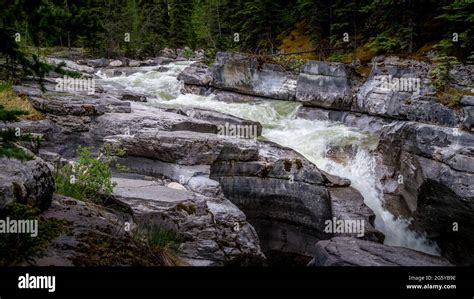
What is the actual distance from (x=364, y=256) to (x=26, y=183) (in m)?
5.62

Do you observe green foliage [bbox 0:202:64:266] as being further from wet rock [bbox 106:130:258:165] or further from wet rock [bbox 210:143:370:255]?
wet rock [bbox 210:143:370:255]

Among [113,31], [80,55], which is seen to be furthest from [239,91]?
[80,55]

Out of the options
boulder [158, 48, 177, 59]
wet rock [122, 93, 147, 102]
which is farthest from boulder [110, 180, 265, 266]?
boulder [158, 48, 177, 59]

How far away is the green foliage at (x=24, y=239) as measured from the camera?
449 cm

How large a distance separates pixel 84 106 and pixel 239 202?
588 centimetres

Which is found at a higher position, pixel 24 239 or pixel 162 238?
pixel 24 239

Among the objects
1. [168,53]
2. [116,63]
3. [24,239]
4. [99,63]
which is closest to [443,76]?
[24,239]

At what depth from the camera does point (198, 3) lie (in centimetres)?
6600

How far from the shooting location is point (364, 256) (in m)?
7.00

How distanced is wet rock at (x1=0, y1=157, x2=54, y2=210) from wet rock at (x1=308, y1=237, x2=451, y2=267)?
4808 mm

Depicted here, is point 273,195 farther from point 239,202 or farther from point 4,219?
point 4,219

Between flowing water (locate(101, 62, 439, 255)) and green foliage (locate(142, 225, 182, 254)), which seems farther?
flowing water (locate(101, 62, 439, 255))

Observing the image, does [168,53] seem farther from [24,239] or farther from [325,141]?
[24,239]

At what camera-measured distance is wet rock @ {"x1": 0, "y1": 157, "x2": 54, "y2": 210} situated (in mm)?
5426
